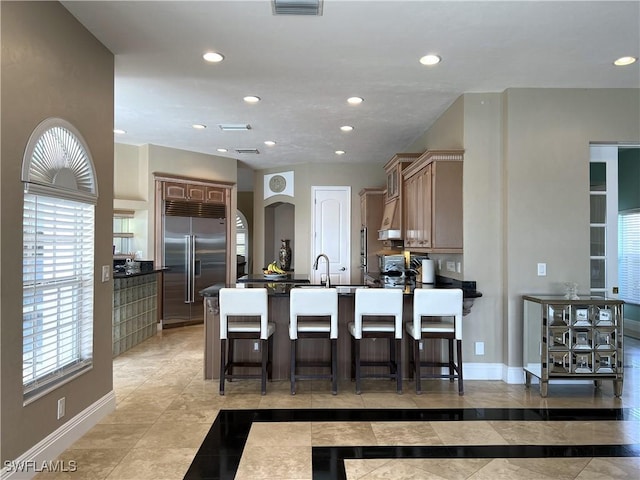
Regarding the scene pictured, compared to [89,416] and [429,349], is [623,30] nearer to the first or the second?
[429,349]

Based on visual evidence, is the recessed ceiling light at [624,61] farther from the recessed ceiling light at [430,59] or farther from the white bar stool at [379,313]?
the white bar stool at [379,313]

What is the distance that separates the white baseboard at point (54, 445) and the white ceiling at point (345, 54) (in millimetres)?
2732

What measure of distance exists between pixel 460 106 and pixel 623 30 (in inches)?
60.2

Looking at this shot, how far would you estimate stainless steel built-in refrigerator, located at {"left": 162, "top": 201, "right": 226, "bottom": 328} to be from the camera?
22.7ft

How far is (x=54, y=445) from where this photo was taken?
262cm

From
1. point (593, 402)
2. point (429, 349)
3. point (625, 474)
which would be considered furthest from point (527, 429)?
point (429, 349)

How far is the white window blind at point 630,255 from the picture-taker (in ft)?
20.8

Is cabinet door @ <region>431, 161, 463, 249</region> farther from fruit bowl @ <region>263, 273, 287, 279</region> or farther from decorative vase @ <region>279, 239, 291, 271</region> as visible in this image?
decorative vase @ <region>279, 239, 291, 271</region>

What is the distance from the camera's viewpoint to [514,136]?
413 cm

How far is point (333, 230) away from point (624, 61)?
5.40 m

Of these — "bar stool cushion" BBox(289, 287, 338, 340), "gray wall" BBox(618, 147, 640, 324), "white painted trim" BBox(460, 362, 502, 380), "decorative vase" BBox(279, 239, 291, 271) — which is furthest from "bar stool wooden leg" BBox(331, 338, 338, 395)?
"gray wall" BBox(618, 147, 640, 324)

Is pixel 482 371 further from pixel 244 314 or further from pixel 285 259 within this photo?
pixel 285 259

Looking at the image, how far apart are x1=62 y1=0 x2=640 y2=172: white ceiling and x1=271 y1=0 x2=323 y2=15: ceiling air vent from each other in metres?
0.06

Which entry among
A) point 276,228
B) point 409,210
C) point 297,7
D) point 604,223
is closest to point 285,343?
point 409,210
